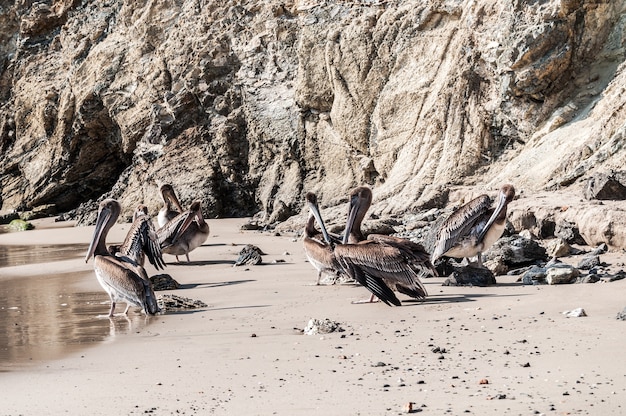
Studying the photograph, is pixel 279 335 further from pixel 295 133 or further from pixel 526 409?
pixel 295 133

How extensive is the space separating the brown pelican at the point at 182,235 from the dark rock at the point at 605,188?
527 cm

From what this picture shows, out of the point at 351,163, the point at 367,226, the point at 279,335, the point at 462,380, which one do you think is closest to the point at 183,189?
the point at 351,163

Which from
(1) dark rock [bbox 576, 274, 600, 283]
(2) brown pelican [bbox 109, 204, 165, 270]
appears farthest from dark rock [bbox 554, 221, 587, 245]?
(2) brown pelican [bbox 109, 204, 165, 270]

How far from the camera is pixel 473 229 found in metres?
9.28

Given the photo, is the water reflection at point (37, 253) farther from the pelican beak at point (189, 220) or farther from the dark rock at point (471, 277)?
the dark rock at point (471, 277)

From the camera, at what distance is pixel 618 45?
46.5 ft

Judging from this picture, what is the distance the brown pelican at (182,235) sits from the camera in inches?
A: 490

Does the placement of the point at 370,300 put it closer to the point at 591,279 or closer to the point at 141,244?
the point at 591,279

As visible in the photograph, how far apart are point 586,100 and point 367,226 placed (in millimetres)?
4383

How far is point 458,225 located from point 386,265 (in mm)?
1521

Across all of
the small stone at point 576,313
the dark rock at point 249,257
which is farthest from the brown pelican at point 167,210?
the small stone at point 576,313

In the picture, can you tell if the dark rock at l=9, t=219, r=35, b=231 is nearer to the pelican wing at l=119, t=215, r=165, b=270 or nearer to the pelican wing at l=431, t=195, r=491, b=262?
the pelican wing at l=119, t=215, r=165, b=270

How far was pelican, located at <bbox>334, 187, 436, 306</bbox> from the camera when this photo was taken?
26.1 feet

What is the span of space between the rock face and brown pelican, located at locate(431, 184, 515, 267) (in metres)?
3.45
